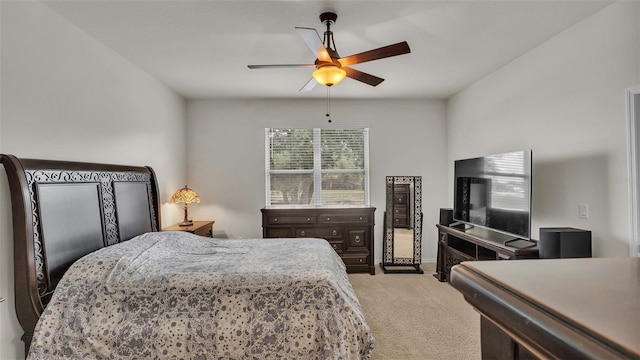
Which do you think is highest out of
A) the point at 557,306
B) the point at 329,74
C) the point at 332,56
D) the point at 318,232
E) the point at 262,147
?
the point at 332,56

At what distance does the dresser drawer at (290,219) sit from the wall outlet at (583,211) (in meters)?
2.96

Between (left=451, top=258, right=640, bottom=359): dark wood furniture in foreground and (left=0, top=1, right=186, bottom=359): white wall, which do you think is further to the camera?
(left=0, top=1, right=186, bottom=359): white wall

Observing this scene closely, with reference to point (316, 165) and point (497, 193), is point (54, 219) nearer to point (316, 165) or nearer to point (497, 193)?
point (316, 165)

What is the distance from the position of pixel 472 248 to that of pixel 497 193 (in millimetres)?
815

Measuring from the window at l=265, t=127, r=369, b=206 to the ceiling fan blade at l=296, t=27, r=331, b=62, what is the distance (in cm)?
265

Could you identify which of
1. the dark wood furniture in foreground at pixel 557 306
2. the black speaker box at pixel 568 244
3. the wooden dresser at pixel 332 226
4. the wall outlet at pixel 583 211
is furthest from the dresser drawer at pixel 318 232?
the dark wood furniture in foreground at pixel 557 306

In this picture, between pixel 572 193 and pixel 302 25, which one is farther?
pixel 572 193

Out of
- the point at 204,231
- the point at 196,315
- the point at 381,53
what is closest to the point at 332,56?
the point at 381,53

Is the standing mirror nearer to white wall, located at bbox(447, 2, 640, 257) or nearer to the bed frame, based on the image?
white wall, located at bbox(447, 2, 640, 257)

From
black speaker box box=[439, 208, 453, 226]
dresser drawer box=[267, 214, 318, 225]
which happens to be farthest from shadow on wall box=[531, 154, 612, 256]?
dresser drawer box=[267, 214, 318, 225]

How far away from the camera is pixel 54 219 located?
219cm

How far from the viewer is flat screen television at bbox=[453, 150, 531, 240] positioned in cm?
290

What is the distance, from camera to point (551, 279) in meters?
0.48

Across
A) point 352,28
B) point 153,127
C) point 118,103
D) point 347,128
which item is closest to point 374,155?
point 347,128
